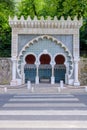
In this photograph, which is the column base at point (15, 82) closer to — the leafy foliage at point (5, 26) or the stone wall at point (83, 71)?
the stone wall at point (83, 71)

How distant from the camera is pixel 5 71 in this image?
2875 cm

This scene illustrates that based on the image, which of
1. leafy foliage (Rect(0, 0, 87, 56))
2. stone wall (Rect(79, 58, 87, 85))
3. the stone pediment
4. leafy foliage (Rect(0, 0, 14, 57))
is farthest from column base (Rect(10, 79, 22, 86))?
leafy foliage (Rect(0, 0, 14, 57))

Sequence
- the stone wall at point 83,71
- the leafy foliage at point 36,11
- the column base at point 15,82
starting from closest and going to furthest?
the column base at point 15,82 → the stone wall at point 83,71 → the leafy foliage at point 36,11

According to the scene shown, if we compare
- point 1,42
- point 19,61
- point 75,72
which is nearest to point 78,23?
point 75,72

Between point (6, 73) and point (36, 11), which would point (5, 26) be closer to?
point (36, 11)

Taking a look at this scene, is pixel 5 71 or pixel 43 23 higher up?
pixel 43 23

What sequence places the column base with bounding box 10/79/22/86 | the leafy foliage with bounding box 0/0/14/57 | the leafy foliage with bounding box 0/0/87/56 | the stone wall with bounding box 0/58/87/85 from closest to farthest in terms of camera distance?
the column base with bounding box 10/79/22/86 < the stone wall with bounding box 0/58/87/85 < the leafy foliage with bounding box 0/0/87/56 < the leafy foliage with bounding box 0/0/14/57

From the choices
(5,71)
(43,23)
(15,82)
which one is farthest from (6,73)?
(43,23)

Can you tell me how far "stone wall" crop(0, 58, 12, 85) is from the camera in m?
28.7

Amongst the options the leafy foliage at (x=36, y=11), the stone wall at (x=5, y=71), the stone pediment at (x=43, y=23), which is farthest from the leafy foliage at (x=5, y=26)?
the stone pediment at (x=43, y=23)

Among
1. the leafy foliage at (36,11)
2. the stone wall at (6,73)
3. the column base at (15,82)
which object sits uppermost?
the leafy foliage at (36,11)

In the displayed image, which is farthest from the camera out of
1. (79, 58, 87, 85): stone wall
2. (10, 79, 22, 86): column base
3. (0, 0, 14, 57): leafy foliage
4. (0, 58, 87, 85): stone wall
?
(0, 0, 14, 57): leafy foliage

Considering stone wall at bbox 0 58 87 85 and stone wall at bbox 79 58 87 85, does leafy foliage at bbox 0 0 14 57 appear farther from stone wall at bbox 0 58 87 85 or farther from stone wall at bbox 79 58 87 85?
stone wall at bbox 79 58 87 85

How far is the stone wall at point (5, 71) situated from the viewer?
1129 inches
